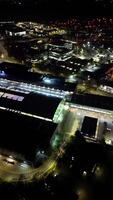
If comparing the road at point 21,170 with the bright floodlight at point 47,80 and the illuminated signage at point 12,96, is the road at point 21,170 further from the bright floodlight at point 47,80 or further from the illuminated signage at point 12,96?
the bright floodlight at point 47,80

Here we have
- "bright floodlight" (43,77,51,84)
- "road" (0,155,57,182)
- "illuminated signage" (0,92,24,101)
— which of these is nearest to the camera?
"road" (0,155,57,182)

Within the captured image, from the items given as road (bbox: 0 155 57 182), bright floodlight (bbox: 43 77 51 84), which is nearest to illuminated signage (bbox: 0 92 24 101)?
bright floodlight (bbox: 43 77 51 84)

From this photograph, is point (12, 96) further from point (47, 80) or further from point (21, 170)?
point (21, 170)

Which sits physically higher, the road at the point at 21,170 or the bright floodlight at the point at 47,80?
the bright floodlight at the point at 47,80

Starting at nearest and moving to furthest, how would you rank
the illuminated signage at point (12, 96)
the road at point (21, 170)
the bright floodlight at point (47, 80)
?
the road at point (21, 170)
the illuminated signage at point (12, 96)
the bright floodlight at point (47, 80)

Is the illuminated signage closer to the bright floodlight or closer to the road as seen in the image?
the bright floodlight

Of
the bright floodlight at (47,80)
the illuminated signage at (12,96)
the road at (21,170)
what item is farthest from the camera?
the bright floodlight at (47,80)

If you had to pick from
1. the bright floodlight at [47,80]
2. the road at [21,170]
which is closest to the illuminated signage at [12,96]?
the bright floodlight at [47,80]

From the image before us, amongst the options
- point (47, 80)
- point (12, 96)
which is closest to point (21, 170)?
point (12, 96)

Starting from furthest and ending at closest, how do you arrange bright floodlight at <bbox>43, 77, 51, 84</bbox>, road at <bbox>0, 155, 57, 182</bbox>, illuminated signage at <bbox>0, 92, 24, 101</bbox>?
bright floodlight at <bbox>43, 77, 51, 84</bbox>
illuminated signage at <bbox>0, 92, 24, 101</bbox>
road at <bbox>0, 155, 57, 182</bbox>

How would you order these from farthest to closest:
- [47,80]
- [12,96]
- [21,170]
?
[47,80] < [12,96] < [21,170]

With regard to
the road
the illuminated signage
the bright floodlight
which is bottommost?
the road
